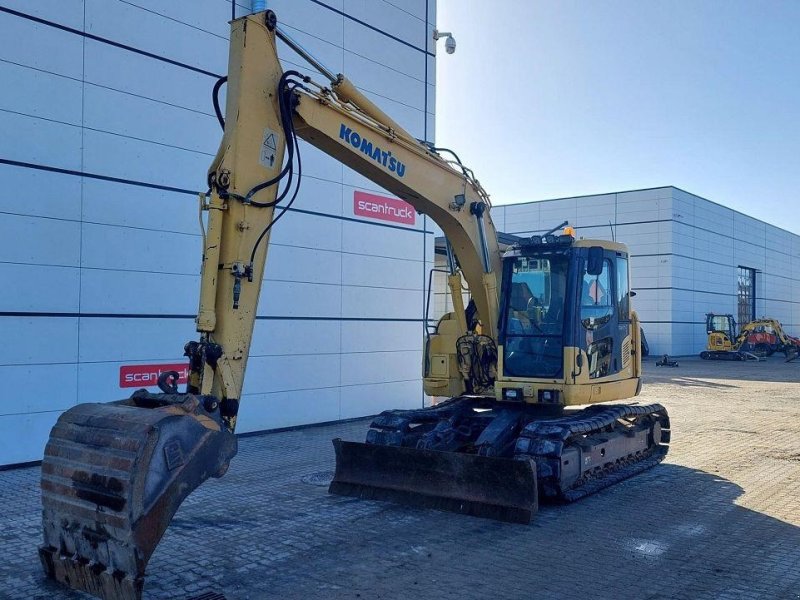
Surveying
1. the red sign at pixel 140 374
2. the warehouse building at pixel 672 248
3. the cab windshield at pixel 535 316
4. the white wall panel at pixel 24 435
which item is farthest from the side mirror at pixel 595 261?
the warehouse building at pixel 672 248

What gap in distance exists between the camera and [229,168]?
5.83 meters

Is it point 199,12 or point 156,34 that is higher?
point 199,12

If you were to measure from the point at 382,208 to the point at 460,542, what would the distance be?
903cm

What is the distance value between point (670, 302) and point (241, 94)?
34.4 meters

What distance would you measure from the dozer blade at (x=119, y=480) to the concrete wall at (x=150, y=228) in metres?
4.96

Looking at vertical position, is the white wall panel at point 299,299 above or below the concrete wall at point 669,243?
below

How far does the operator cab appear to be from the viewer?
848cm

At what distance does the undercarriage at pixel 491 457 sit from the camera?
7363mm

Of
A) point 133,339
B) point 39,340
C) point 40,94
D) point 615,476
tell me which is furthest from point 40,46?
point 615,476

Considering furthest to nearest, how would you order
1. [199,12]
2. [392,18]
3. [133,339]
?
[392,18] → [199,12] → [133,339]

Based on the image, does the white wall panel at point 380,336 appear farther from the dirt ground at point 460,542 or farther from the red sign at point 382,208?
the dirt ground at point 460,542

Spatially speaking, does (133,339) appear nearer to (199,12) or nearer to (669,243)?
(199,12)

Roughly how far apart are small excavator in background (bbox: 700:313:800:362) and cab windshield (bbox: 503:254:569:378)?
29.6m

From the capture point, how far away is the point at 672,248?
3716cm
